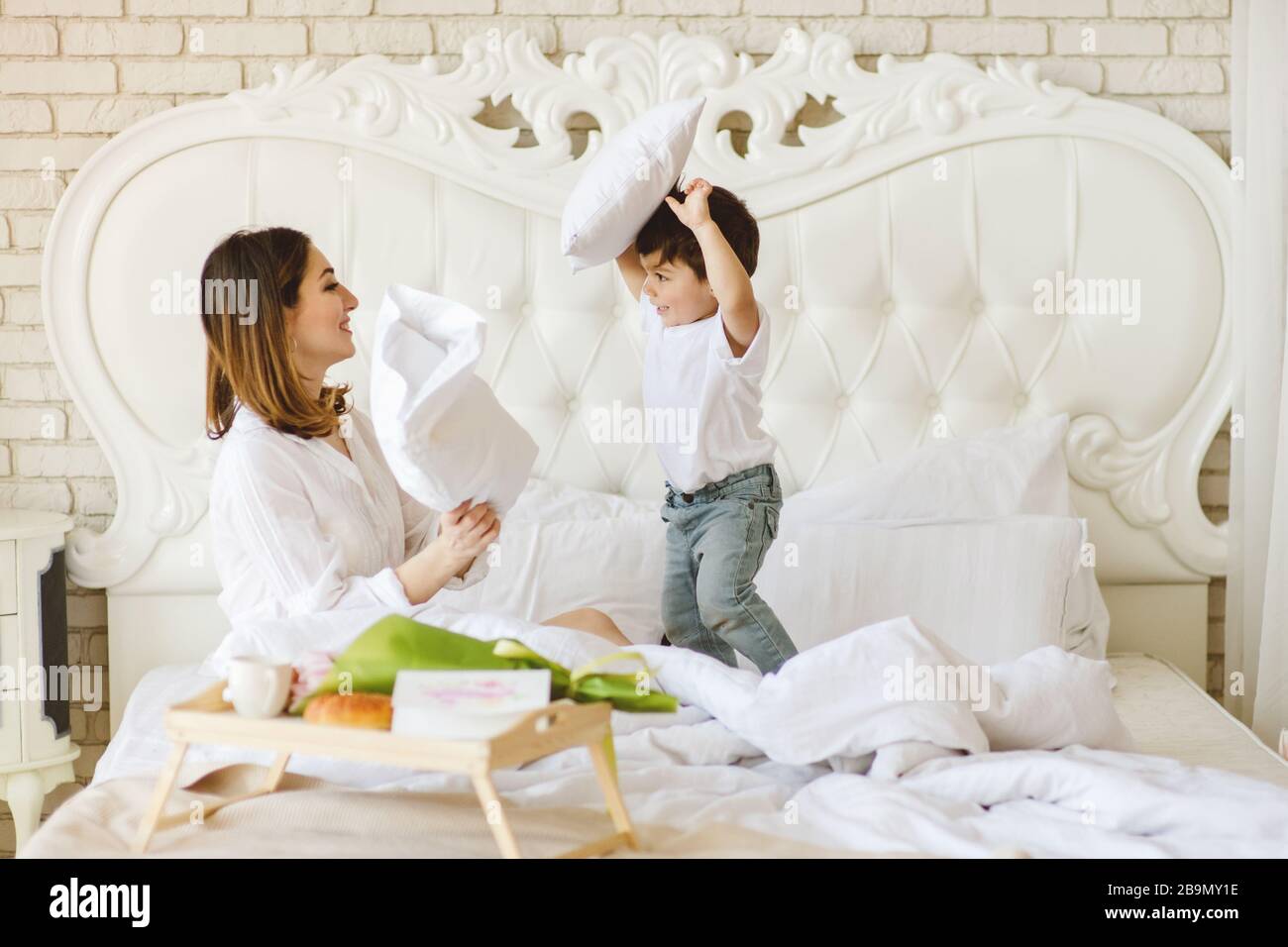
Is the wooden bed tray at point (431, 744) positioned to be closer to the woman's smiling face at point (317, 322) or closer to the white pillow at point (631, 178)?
the woman's smiling face at point (317, 322)

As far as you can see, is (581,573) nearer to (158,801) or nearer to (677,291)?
(677,291)

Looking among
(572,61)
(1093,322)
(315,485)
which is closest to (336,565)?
(315,485)

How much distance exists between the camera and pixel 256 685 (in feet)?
4.12

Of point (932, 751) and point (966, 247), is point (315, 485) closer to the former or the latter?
point (932, 751)

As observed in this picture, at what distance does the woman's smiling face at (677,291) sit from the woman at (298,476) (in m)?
0.47

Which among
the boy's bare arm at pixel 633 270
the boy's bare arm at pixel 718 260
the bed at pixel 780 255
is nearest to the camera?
the boy's bare arm at pixel 718 260

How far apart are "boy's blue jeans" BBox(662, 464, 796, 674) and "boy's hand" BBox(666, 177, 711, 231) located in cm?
44

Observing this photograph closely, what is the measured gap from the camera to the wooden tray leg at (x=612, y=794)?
128 centimetres

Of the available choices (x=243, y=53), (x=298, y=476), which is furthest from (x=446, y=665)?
(x=243, y=53)

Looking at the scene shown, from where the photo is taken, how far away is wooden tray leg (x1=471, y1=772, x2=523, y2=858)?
1.15 m

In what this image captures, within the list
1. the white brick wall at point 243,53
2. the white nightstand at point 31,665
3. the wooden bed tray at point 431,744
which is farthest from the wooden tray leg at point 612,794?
the white brick wall at point 243,53

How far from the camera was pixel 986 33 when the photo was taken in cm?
255

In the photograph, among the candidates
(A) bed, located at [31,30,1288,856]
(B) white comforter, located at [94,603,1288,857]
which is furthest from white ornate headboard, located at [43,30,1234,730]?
(B) white comforter, located at [94,603,1288,857]

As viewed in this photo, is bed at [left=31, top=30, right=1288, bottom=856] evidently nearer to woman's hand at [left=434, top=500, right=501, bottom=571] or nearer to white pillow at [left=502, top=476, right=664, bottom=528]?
white pillow at [left=502, top=476, right=664, bottom=528]
